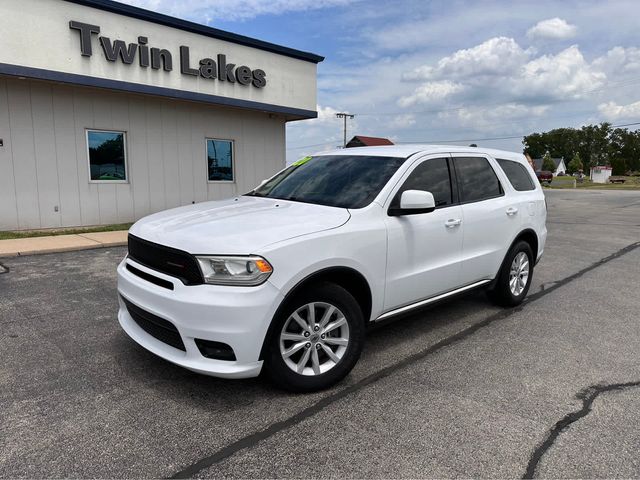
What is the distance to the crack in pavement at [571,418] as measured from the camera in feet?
8.42

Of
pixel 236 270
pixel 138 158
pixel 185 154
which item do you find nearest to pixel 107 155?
pixel 138 158

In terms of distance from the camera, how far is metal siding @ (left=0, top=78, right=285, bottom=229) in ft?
33.6

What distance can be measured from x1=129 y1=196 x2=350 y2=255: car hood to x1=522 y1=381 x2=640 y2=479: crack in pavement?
1.88 metres

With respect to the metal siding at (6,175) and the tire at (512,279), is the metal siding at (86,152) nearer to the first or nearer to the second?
the metal siding at (6,175)

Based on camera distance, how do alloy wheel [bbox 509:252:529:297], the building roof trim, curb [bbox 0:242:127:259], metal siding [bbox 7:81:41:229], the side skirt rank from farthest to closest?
metal siding [bbox 7:81:41:229] → the building roof trim → curb [bbox 0:242:127:259] → alloy wheel [bbox 509:252:529:297] → the side skirt

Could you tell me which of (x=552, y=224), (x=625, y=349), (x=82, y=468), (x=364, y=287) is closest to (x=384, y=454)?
(x=364, y=287)

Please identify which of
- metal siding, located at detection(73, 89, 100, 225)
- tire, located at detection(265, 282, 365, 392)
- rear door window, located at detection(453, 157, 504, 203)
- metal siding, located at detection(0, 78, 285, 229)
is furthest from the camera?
metal siding, located at detection(73, 89, 100, 225)

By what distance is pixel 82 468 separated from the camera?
8.07 ft

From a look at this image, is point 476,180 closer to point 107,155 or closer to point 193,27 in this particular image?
point 107,155

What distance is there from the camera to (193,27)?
12.1 metres

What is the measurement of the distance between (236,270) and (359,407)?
123 centimetres

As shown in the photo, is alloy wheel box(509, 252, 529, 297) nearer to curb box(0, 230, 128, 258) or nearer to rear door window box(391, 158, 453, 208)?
rear door window box(391, 158, 453, 208)

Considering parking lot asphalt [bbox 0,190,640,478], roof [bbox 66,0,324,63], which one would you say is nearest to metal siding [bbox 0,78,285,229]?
roof [bbox 66,0,324,63]

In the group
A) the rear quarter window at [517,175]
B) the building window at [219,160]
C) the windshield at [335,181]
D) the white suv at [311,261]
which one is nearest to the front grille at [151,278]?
the white suv at [311,261]
